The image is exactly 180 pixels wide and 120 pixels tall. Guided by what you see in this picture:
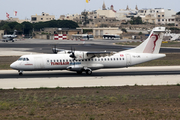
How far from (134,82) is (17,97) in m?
12.5

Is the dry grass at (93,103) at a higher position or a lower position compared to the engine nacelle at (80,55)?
lower

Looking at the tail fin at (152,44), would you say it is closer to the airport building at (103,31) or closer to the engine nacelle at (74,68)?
the engine nacelle at (74,68)

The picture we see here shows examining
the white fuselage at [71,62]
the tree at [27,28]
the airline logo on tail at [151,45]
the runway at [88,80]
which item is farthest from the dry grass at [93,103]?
the tree at [27,28]

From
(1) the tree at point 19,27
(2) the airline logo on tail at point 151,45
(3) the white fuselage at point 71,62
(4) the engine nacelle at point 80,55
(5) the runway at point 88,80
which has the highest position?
(1) the tree at point 19,27

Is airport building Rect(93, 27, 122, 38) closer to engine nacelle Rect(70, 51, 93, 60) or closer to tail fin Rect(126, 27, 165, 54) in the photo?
tail fin Rect(126, 27, 165, 54)

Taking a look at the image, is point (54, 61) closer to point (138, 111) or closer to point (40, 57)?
point (40, 57)

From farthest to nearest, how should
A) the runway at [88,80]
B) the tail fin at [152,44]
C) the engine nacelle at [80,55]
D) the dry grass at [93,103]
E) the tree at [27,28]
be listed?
the tree at [27,28] → the tail fin at [152,44] → the engine nacelle at [80,55] → the runway at [88,80] → the dry grass at [93,103]

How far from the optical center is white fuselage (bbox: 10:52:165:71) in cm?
3272

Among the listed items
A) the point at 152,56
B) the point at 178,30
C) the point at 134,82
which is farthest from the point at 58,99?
the point at 178,30

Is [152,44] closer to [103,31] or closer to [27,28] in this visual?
[103,31]

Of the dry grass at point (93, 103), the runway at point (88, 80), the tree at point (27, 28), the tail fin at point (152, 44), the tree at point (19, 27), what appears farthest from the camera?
the tree at point (27, 28)

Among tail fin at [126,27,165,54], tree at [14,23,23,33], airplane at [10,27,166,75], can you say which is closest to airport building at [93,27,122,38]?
tree at [14,23,23,33]

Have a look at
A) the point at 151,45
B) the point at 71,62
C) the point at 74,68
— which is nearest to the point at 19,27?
the point at 71,62

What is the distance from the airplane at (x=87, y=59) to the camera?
32.8 metres
